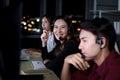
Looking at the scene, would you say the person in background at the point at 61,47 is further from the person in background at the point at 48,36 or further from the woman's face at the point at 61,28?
the person in background at the point at 48,36

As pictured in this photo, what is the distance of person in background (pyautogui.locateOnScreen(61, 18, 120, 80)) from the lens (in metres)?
1.08

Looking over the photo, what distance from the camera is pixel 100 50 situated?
3.91 ft

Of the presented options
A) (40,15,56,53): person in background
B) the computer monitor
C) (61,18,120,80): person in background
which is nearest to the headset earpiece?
(61,18,120,80): person in background

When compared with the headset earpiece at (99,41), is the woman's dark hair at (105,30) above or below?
above

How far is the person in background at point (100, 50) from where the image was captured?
108cm

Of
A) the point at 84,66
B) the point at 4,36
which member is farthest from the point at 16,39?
the point at 84,66

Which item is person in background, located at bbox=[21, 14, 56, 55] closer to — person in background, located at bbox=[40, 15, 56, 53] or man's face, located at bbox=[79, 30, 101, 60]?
person in background, located at bbox=[40, 15, 56, 53]

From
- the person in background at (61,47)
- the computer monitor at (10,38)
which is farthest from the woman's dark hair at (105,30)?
the computer monitor at (10,38)

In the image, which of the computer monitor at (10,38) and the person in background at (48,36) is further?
the person in background at (48,36)

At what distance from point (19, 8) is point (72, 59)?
43.6 inches

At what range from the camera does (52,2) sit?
548 centimetres

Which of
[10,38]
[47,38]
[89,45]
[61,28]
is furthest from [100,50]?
[47,38]

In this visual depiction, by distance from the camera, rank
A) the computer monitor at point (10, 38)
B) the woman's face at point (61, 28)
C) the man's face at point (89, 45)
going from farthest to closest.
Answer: the woman's face at point (61, 28)
the man's face at point (89, 45)
the computer monitor at point (10, 38)

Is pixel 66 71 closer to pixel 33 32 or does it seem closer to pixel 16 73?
pixel 16 73
